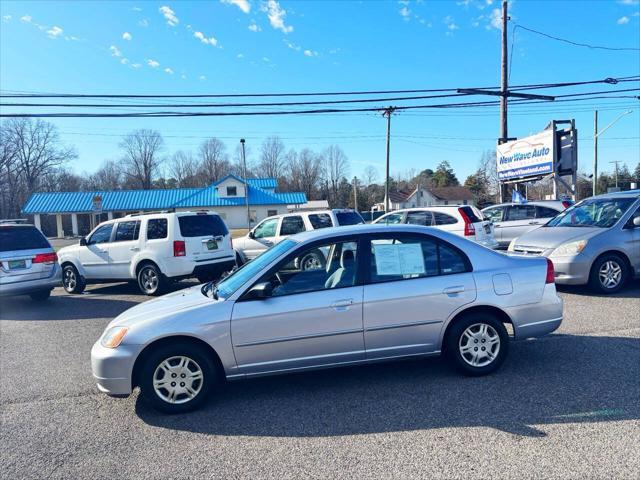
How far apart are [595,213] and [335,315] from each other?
712 centimetres

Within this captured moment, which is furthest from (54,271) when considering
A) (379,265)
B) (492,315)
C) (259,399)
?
(492,315)

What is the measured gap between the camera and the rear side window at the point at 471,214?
1089 cm

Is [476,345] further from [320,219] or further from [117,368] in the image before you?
[320,219]

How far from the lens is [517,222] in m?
13.2

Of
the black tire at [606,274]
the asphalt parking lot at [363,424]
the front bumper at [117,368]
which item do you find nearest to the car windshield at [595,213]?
the black tire at [606,274]

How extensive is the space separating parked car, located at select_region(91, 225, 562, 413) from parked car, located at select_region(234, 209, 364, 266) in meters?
6.89

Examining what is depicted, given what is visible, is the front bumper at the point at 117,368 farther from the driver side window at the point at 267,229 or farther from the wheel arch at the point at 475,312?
the driver side window at the point at 267,229

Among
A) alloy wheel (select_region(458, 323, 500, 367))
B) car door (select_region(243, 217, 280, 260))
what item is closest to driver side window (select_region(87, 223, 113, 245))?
car door (select_region(243, 217, 280, 260))

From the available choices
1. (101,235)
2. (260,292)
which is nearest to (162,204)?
(101,235)

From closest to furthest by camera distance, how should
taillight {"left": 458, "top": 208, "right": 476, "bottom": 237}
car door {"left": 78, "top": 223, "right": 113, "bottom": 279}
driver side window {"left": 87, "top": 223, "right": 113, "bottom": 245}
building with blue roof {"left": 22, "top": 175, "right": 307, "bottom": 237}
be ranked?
car door {"left": 78, "top": 223, "right": 113, "bottom": 279} → driver side window {"left": 87, "top": 223, "right": 113, "bottom": 245} → taillight {"left": 458, "top": 208, "right": 476, "bottom": 237} → building with blue roof {"left": 22, "top": 175, "right": 307, "bottom": 237}

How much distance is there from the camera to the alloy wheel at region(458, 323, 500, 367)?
13.9 feet

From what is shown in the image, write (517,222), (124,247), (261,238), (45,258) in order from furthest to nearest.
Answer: (517,222) < (261,238) < (124,247) < (45,258)

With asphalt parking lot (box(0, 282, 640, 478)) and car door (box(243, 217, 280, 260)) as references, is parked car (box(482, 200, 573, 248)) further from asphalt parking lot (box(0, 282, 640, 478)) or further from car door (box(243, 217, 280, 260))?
asphalt parking lot (box(0, 282, 640, 478))

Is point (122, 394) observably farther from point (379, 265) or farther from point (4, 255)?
point (4, 255)
